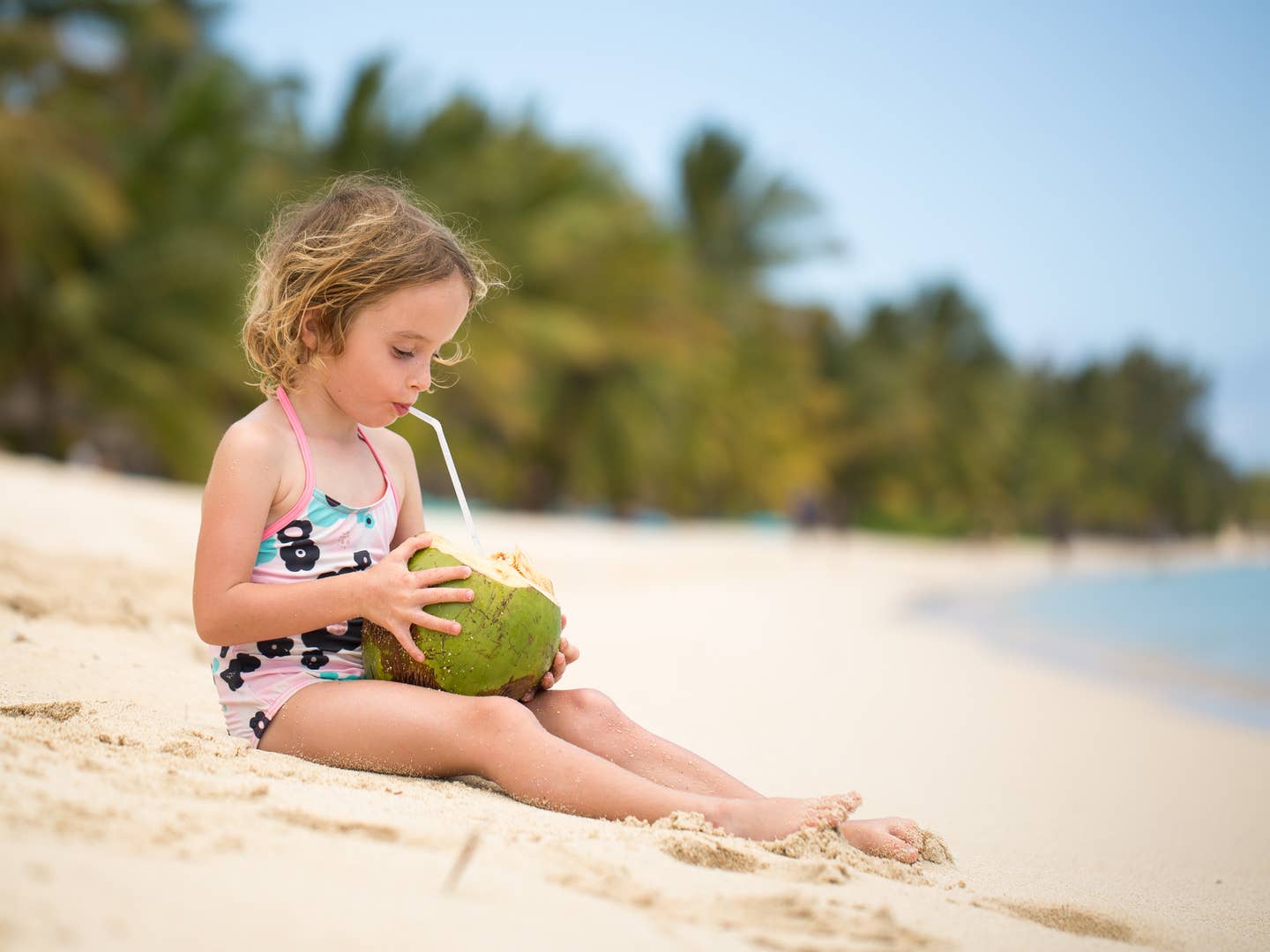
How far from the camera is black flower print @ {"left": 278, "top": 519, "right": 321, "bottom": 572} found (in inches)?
98.0

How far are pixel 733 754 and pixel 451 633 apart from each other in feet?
4.84

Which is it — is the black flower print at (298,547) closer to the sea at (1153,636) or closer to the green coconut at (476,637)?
the green coconut at (476,637)

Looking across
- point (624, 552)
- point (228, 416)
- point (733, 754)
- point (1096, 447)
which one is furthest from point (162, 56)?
point (1096, 447)

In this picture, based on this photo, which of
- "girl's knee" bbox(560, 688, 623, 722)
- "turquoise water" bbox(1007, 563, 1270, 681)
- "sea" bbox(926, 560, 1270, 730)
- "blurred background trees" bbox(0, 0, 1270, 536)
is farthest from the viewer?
"blurred background trees" bbox(0, 0, 1270, 536)

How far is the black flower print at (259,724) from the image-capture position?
245cm

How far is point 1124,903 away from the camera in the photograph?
233 cm

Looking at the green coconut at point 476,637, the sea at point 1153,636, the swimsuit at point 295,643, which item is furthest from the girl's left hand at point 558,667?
the sea at point 1153,636

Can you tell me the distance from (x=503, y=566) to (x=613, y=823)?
0.61 meters

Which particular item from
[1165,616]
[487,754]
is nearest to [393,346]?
[487,754]

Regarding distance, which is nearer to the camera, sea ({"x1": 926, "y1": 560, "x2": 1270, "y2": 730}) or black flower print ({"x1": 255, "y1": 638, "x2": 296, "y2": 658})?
black flower print ({"x1": 255, "y1": 638, "x2": 296, "y2": 658})

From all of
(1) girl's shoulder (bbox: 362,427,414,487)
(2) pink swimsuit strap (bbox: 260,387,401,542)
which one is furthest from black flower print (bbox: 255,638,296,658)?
(1) girl's shoulder (bbox: 362,427,414,487)

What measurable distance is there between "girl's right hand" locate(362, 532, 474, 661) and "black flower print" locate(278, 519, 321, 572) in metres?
0.23

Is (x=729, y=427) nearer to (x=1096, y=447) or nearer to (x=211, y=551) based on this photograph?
(x=211, y=551)

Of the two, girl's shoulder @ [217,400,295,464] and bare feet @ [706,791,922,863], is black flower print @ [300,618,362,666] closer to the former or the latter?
girl's shoulder @ [217,400,295,464]
